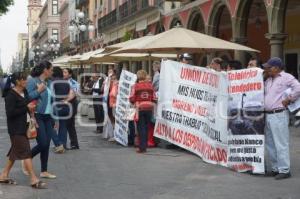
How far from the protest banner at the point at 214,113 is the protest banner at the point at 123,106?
108cm

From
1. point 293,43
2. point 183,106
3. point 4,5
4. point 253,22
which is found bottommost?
point 183,106

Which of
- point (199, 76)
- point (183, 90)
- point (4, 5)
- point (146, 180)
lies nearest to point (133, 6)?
point (4, 5)

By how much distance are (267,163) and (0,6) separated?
97.1ft

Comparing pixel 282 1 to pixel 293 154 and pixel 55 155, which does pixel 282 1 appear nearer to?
pixel 293 154

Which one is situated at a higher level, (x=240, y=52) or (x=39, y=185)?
(x=240, y=52)

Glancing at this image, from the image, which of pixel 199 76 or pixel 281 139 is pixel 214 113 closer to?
pixel 199 76

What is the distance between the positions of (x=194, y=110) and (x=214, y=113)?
88 centimetres

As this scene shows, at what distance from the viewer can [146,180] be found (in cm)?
904

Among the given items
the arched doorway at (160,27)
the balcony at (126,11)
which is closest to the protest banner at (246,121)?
the balcony at (126,11)

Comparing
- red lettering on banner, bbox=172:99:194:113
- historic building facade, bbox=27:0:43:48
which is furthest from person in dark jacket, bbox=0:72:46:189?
historic building facade, bbox=27:0:43:48

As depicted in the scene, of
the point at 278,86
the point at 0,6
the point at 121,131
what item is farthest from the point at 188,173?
the point at 0,6

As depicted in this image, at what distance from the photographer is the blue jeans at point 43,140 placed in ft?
29.7

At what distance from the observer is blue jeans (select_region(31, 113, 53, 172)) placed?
9047 mm

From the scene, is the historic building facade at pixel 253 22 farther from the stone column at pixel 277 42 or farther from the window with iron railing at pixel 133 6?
the window with iron railing at pixel 133 6
